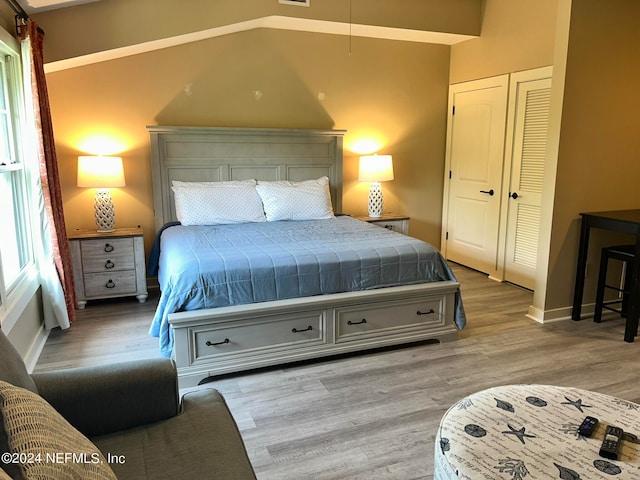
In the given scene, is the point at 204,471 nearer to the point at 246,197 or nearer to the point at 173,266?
the point at 173,266

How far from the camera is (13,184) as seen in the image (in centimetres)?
333

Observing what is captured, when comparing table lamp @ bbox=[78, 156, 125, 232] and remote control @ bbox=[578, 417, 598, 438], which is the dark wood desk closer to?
remote control @ bbox=[578, 417, 598, 438]

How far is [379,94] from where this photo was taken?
5125mm

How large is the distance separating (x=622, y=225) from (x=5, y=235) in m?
4.31

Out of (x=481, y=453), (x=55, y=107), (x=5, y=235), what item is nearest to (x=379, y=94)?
(x=55, y=107)

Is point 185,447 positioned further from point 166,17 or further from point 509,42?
point 509,42

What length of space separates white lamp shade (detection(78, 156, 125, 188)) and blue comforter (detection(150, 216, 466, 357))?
2.74 feet

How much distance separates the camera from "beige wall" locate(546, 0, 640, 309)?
3.52 meters

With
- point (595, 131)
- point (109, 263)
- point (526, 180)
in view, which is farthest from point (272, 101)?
point (595, 131)

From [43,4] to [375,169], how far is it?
3.11m

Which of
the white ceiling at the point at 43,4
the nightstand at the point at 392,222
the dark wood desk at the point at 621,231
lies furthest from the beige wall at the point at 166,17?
the dark wood desk at the point at 621,231

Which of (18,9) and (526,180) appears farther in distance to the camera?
(526,180)

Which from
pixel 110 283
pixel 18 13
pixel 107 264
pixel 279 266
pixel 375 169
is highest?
pixel 18 13

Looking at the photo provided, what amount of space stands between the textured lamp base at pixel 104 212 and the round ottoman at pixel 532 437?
3401 mm
